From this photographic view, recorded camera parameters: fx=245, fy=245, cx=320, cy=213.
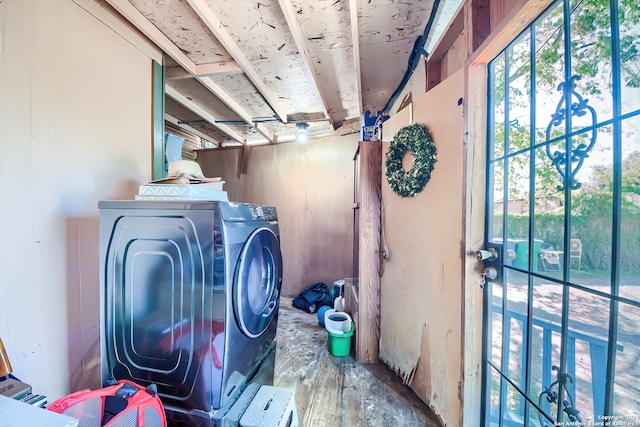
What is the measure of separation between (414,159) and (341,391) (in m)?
1.69

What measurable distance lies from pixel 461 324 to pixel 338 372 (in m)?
1.16

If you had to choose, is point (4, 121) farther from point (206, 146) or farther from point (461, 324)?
point (206, 146)

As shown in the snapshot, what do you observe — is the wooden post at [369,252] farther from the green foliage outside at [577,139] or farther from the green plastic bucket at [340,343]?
the green foliage outside at [577,139]

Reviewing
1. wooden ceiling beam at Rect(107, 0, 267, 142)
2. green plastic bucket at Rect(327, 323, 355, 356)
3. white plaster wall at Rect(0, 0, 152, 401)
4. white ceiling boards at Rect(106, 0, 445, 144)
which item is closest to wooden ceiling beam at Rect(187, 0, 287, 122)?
white ceiling boards at Rect(106, 0, 445, 144)

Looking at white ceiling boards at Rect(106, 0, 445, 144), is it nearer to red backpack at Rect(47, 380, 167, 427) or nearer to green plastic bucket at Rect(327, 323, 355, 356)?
red backpack at Rect(47, 380, 167, 427)

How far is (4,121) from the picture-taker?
42.7 inches

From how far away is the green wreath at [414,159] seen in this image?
4.93 feet

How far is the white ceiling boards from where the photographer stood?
153 cm

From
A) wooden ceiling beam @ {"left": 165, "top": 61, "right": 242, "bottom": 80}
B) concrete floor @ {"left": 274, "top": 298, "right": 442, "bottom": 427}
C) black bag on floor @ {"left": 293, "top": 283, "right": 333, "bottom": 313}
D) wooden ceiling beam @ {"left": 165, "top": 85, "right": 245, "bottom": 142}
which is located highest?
wooden ceiling beam @ {"left": 165, "top": 61, "right": 242, "bottom": 80}

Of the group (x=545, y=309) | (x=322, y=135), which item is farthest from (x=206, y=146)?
(x=545, y=309)

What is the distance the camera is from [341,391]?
1.75m

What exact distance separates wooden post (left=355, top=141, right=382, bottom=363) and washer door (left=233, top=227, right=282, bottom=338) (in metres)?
0.80

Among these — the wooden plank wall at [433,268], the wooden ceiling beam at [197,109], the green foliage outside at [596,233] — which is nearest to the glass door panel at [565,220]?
the green foliage outside at [596,233]

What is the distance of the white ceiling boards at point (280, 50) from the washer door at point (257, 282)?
139 cm
